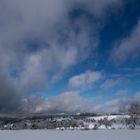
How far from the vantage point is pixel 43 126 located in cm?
19675

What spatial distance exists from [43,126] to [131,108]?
81.7 m

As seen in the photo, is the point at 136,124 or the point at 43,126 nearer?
the point at 136,124

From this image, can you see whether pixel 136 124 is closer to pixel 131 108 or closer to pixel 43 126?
pixel 131 108

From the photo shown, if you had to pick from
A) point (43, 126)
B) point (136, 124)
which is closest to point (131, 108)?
point (136, 124)

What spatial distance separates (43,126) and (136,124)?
8261cm

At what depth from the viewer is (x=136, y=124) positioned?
135875mm

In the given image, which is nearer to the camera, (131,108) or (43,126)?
(131,108)

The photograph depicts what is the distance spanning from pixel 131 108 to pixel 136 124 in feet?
27.8

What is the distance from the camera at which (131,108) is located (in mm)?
137625
